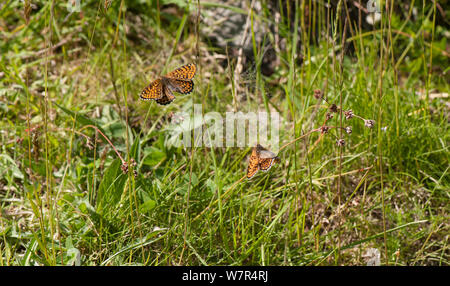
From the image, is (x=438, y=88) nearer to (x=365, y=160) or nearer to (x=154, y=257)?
(x=365, y=160)

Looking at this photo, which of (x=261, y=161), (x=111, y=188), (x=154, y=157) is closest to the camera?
(x=261, y=161)

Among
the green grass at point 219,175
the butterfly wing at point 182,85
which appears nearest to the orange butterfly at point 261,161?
the green grass at point 219,175

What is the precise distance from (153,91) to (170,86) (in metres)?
0.05

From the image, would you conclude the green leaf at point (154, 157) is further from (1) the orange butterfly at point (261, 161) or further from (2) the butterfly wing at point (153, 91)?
(1) the orange butterfly at point (261, 161)

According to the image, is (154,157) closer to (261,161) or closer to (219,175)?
(219,175)

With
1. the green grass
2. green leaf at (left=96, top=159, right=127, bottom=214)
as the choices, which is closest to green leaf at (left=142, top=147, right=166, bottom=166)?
the green grass

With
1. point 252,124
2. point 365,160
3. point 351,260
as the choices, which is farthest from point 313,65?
point 351,260

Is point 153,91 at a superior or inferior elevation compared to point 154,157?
superior

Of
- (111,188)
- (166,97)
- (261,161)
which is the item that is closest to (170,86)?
(166,97)

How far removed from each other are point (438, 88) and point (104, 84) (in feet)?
5.25

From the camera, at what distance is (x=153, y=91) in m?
1.38

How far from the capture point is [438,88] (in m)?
2.28

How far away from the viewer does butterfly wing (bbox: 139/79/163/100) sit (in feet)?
4.48

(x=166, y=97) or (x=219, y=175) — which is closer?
(x=166, y=97)
